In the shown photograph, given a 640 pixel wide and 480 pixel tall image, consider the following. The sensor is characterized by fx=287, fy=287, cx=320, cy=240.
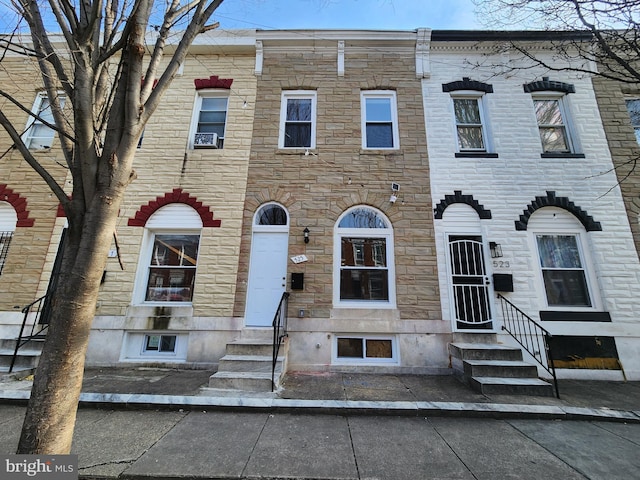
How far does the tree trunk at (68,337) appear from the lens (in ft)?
7.22

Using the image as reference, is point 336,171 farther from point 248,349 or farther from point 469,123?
point 248,349

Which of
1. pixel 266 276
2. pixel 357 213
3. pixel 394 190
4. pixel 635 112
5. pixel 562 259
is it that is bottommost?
pixel 266 276

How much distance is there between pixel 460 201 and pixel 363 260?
107 inches

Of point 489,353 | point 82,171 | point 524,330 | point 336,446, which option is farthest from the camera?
point 524,330

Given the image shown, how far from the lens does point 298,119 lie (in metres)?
7.64

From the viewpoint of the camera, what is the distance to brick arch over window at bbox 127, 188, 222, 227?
673 cm

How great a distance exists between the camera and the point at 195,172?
23.3 feet

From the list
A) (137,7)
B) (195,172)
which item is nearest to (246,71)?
(195,172)

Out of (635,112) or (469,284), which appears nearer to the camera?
(469,284)

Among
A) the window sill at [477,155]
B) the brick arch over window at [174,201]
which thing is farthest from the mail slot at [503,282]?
the brick arch over window at [174,201]

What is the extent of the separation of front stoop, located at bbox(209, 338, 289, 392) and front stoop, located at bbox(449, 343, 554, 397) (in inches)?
133

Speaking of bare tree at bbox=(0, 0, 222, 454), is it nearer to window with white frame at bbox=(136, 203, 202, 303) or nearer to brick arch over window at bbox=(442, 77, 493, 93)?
window with white frame at bbox=(136, 203, 202, 303)

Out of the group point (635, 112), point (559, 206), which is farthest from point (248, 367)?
point (635, 112)

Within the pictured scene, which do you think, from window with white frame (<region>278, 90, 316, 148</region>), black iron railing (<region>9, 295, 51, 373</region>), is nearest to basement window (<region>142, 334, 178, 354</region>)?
black iron railing (<region>9, 295, 51, 373</region>)
